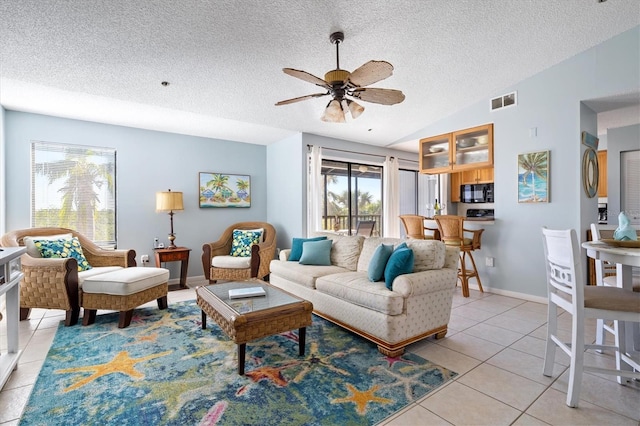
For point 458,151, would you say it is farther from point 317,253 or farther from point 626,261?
point 626,261

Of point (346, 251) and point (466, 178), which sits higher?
point (466, 178)

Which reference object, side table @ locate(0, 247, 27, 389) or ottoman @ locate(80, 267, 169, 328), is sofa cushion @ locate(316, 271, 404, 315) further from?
side table @ locate(0, 247, 27, 389)

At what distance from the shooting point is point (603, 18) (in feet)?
9.77

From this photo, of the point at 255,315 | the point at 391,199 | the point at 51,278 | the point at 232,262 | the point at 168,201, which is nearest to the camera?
the point at 255,315

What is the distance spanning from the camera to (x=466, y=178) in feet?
19.6

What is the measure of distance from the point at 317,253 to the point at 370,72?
222 cm

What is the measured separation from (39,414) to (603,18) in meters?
5.40

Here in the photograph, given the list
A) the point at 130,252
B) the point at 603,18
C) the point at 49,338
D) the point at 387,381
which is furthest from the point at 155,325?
the point at 603,18

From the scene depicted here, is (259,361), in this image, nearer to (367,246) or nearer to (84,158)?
(367,246)

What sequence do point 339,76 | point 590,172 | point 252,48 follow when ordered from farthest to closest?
point 590,172 < point 252,48 < point 339,76

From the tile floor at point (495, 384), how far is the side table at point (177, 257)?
142 cm

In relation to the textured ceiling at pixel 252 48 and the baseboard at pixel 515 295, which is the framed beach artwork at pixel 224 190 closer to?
the textured ceiling at pixel 252 48

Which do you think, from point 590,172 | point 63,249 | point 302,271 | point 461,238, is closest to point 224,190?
point 63,249

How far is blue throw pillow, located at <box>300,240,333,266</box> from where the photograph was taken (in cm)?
381
